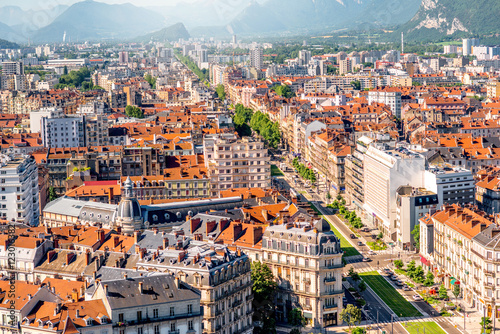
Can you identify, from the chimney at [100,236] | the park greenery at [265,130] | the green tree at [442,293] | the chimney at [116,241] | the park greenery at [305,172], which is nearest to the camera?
the chimney at [116,241]

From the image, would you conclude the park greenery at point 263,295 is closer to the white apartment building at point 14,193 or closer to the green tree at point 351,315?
the green tree at point 351,315

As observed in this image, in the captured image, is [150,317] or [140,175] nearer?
[150,317]

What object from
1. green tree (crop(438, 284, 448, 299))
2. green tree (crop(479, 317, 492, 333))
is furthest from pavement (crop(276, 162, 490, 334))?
green tree (crop(438, 284, 448, 299))

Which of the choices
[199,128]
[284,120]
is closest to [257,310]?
[199,128]

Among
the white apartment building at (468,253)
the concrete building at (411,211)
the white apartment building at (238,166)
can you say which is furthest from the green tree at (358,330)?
the white apartment building at (238,166)

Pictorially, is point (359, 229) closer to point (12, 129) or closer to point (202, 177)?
point (202, 177)

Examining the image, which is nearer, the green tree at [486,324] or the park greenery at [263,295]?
the park greenery at [263,295]

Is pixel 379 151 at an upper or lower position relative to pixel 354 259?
upper
